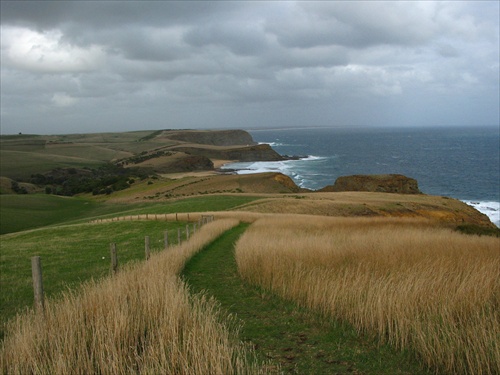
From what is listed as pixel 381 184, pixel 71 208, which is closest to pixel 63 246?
pixel 71 208

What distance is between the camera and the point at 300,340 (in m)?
7.63

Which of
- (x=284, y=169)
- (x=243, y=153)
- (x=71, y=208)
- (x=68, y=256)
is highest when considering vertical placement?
(x=243, y=153)

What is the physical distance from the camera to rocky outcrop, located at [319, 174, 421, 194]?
6853cm

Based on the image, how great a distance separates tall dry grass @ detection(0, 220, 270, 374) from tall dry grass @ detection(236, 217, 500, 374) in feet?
7.80

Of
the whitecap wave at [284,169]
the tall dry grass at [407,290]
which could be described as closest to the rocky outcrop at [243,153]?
the whitecap wave at [284,169]

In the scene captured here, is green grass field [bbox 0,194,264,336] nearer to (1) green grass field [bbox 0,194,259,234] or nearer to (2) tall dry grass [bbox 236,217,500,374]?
(1) green grass field [bbox 0,194,259,234]

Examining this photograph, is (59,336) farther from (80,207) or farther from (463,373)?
(80,207)

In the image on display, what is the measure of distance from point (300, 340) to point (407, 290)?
2381 mm

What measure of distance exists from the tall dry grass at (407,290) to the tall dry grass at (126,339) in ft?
7.80

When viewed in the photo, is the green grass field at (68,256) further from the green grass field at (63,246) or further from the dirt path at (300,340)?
the dirt path at (300,340)

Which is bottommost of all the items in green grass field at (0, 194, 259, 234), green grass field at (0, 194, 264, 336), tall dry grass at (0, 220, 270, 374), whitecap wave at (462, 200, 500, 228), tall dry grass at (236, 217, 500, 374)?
whitecap wave at (462, 200, 500, 228)

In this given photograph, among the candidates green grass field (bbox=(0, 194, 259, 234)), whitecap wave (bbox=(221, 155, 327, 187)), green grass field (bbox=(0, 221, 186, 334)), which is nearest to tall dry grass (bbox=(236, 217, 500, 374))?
green grass field (bbox=(0, 221, 186, 334))

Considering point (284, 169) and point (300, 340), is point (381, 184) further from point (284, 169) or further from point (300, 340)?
point (300, 340)

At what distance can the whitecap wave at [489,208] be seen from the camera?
57.5 m
